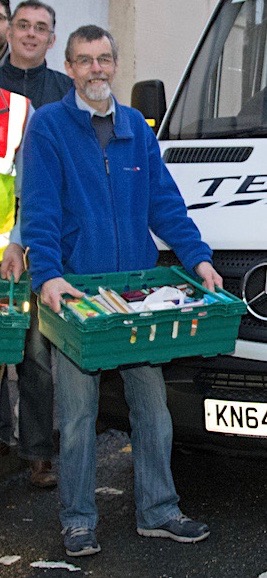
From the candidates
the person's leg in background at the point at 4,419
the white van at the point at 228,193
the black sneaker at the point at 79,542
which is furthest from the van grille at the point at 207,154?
the black sneaker at the point at 79,542

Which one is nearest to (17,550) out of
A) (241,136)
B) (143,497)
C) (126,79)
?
(143,497)

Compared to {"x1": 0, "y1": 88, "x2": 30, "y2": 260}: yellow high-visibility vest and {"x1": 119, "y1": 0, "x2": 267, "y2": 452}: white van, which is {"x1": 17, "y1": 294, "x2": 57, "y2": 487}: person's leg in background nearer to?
{"x1": 0, "y1": 88, "x2": 30, "y2": 260}: yellow high-visibility vest

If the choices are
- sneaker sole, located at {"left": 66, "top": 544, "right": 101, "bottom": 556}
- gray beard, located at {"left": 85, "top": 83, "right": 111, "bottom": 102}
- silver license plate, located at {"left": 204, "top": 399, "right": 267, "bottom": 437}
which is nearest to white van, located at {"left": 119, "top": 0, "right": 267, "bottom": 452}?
silver license plate, located at {"left": 204, "top": 399, "right": 267, "bottom": 437}

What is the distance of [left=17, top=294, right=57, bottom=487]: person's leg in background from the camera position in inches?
200

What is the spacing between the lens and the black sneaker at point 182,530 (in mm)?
4414

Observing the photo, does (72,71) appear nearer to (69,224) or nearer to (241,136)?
(69,224)

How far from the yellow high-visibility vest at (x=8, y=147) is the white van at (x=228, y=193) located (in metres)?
0.65

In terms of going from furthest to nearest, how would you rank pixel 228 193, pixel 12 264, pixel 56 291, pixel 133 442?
pixel 228 193
pixel 133 442
pixel 12 264
pixel 56 291

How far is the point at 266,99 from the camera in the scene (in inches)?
211

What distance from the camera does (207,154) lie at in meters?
5.05

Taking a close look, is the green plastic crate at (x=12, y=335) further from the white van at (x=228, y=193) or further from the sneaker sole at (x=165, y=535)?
the sneaker sole at (x=165, y=535)

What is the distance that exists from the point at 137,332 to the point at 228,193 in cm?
97

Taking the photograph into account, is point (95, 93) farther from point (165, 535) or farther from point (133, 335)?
point (165, 535)

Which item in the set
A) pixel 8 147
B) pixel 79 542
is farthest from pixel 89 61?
pixel 79 542
